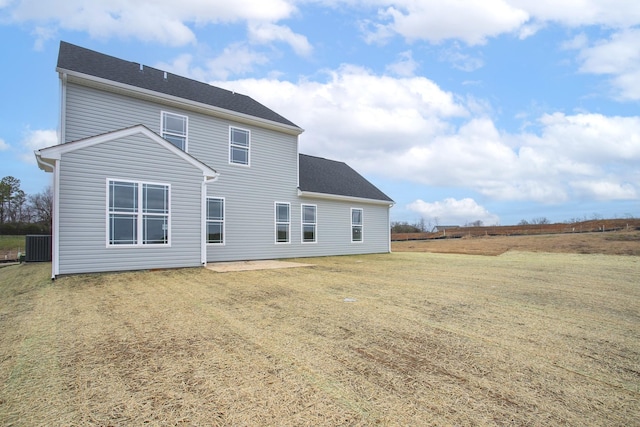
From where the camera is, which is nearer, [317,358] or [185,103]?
[317,358]

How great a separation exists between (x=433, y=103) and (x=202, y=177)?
12432 mm

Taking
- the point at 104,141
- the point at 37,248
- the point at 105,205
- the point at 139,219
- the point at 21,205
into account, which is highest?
the point at 21,205

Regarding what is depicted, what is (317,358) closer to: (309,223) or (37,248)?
(309,223)

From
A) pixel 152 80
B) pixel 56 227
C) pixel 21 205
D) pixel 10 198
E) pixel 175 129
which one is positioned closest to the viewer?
pixel 56 227

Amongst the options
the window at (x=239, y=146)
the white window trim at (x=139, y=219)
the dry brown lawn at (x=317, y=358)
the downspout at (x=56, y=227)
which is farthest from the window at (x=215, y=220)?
the dry brown lawn at (x=317, y=358)

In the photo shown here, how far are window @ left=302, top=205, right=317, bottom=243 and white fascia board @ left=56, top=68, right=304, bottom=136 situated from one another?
11.4ft

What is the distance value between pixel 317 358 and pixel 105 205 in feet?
26.4

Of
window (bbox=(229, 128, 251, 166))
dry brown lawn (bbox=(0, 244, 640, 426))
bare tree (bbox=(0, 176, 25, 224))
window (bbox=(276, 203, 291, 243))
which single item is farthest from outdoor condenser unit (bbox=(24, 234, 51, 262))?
bare tree (bbox=(0, 176, 25, 224))

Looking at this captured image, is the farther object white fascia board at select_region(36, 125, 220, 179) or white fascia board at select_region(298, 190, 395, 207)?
white fascia board at select_region(298, 190, 395, 207)

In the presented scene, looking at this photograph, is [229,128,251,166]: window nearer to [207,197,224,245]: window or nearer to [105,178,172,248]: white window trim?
[207,197,224,245]: window

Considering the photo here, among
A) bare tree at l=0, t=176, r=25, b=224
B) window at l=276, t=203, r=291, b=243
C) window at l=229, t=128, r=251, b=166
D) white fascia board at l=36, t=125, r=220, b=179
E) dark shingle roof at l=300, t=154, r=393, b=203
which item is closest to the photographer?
white fascia board at l=36, t=125, r=220, b=179

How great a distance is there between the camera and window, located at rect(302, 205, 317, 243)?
14.6 meters

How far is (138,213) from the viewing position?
9.02 m

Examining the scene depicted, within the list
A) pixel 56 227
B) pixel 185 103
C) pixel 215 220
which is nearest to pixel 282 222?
pixel 215 220
